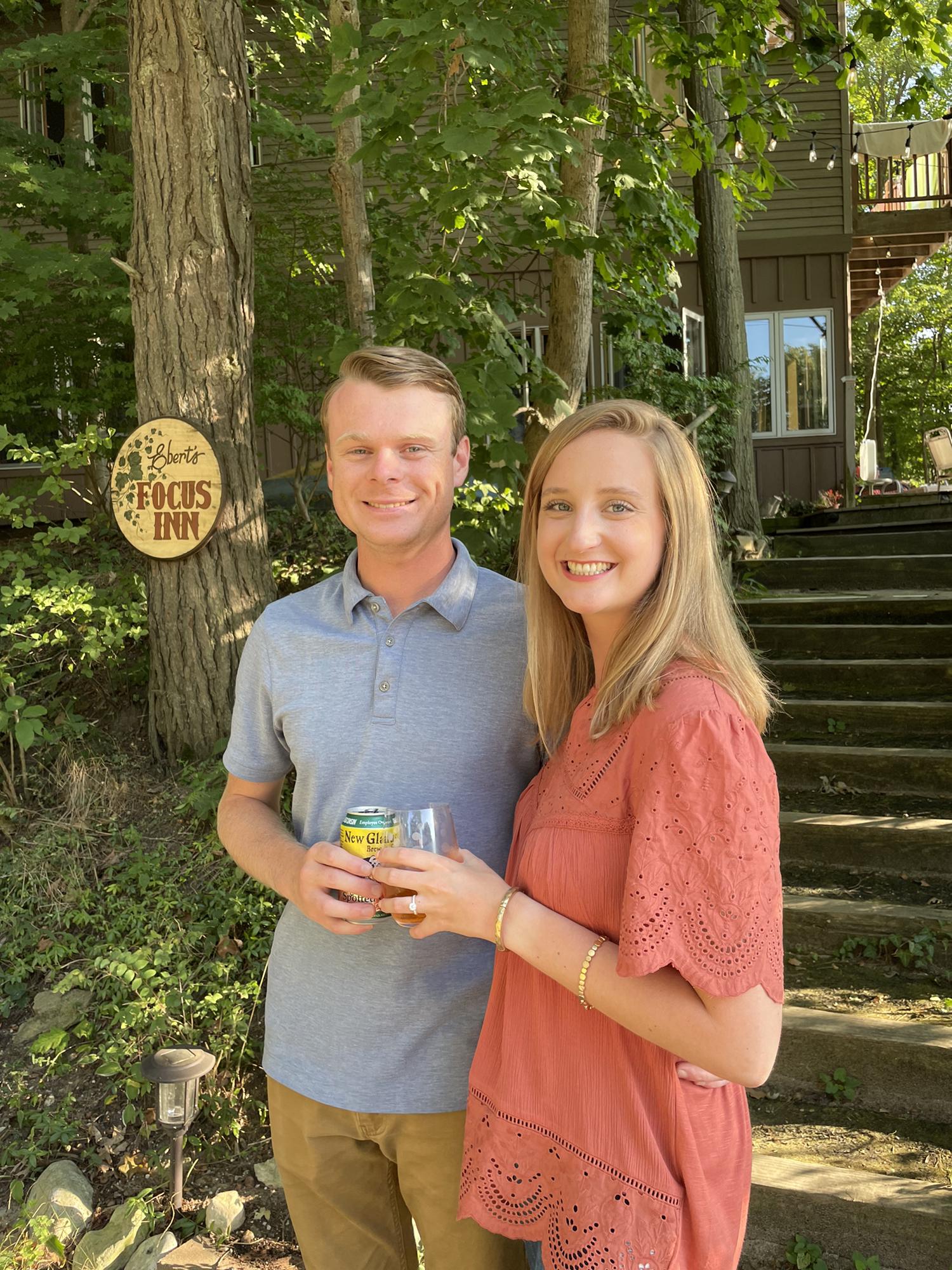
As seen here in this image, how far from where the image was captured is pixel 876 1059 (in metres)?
3.71

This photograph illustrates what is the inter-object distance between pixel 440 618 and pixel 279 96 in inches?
298

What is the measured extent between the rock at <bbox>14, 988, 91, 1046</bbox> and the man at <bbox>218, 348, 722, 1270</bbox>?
8.45ft

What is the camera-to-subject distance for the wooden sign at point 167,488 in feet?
16.4

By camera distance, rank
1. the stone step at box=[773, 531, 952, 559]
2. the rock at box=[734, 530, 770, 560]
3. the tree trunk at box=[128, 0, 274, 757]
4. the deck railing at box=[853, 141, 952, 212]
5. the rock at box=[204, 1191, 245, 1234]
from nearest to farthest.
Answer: the rock at box=[204, 1191, 245, 1234] → the tree trunk at box=[128, 0, 274, 757] → the stone step at box=[773, 531, 952, 559] → the rock at box=[734, 530, 770, 560] → the deck railing at box=[853, 141, 952, 212]

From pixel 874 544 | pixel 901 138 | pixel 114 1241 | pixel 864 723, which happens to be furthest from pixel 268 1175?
pixel 901 138

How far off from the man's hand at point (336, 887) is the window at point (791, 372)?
13421 millimetres

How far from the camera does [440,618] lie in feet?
6.70

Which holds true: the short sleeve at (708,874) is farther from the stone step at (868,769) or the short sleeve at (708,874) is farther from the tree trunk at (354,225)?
the tree trunk at (354,225)

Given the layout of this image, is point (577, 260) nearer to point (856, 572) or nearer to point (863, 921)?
point (856, 572)

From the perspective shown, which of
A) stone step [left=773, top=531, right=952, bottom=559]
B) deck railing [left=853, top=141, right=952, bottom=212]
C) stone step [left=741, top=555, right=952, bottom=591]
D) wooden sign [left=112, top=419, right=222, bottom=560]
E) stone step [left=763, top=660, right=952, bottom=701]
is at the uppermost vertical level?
deck railing [left=853, top=141, right=952, bottom=212]

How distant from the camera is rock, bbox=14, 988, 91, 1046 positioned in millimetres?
4230

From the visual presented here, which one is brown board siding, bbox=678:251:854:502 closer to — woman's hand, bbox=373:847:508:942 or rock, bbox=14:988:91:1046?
rock, bbox=14:988:91:1046

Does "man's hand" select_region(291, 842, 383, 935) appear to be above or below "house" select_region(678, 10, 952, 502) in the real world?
below

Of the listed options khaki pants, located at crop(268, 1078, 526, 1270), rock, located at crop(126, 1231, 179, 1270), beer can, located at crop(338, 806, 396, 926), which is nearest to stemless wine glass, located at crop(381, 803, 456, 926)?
beer can, located at crop(338, 806, 396, 926)
